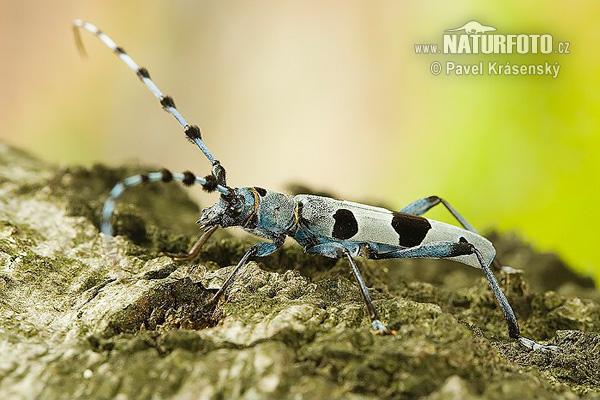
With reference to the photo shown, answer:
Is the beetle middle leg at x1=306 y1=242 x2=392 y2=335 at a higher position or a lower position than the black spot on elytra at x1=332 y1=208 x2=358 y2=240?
lower

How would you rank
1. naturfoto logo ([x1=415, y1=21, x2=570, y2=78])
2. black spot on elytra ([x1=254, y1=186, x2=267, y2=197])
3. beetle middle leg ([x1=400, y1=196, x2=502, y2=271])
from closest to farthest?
black spot on elytra ([x1=254, y1=186, x2=267, y2=197]) → beetle middle leg ([x1=400, y1=196, x2=502, y2=271]) → naturfoto logo ([x1=415, y1=21, x2=570, y2=78])

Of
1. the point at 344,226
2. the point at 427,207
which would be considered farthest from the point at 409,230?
the point at 427,207

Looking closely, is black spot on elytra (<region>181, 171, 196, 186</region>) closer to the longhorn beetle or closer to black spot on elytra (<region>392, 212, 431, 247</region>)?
the longhorn beetle

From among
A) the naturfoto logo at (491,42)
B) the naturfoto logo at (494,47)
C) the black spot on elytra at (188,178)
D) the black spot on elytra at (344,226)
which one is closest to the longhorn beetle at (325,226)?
the black spot on elytra at (344,226)

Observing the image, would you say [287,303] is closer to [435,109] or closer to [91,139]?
[435,109]

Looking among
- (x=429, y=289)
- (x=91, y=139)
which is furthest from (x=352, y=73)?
(x=429, y=289)

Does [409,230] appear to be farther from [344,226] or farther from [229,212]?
[229,212]

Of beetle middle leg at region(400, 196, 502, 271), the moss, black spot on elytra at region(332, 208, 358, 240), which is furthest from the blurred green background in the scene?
the moss

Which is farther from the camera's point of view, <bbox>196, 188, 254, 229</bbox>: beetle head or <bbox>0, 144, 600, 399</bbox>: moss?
<bbox>196, 188, 254, 229</bbox>: beetle head
